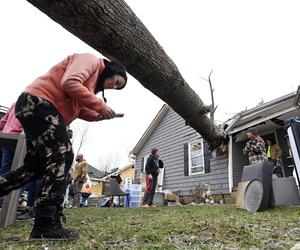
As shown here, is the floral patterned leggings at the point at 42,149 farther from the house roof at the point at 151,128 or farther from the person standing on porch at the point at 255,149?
the house roof at the point at 151,128

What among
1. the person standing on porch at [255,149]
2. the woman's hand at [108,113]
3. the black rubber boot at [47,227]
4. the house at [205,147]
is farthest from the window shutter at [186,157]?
the black rubber boot at [47,227]

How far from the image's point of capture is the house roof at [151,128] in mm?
14859

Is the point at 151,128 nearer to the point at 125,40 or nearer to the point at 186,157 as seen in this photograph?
the point at 186,157

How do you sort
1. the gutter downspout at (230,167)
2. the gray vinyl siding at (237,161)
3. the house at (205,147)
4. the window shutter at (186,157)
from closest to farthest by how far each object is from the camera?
the house at (205,147)
the gutter downspout at (230,167)
the gray vinyl siding at (237,161)
the window shutter at (186,157)

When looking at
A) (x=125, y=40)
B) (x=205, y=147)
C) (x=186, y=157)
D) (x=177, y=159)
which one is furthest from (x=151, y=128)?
(x=125, y=40)

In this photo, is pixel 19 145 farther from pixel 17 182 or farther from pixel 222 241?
pixel 222 241

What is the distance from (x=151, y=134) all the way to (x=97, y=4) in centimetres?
1383

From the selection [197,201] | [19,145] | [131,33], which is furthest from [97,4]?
[197,201]

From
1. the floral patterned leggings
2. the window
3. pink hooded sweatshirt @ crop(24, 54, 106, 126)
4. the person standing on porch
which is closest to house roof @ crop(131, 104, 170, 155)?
the window

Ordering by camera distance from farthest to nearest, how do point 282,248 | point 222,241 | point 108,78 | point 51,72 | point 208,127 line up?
point 208,127
point 108,78
point 51,72
point 222,241
point 282,248

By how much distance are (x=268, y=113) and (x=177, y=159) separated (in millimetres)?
5273

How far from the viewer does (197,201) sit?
10.2 meters

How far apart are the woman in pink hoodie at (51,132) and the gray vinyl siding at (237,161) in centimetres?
856

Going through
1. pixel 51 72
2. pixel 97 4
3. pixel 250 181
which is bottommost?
pixel 250 181
